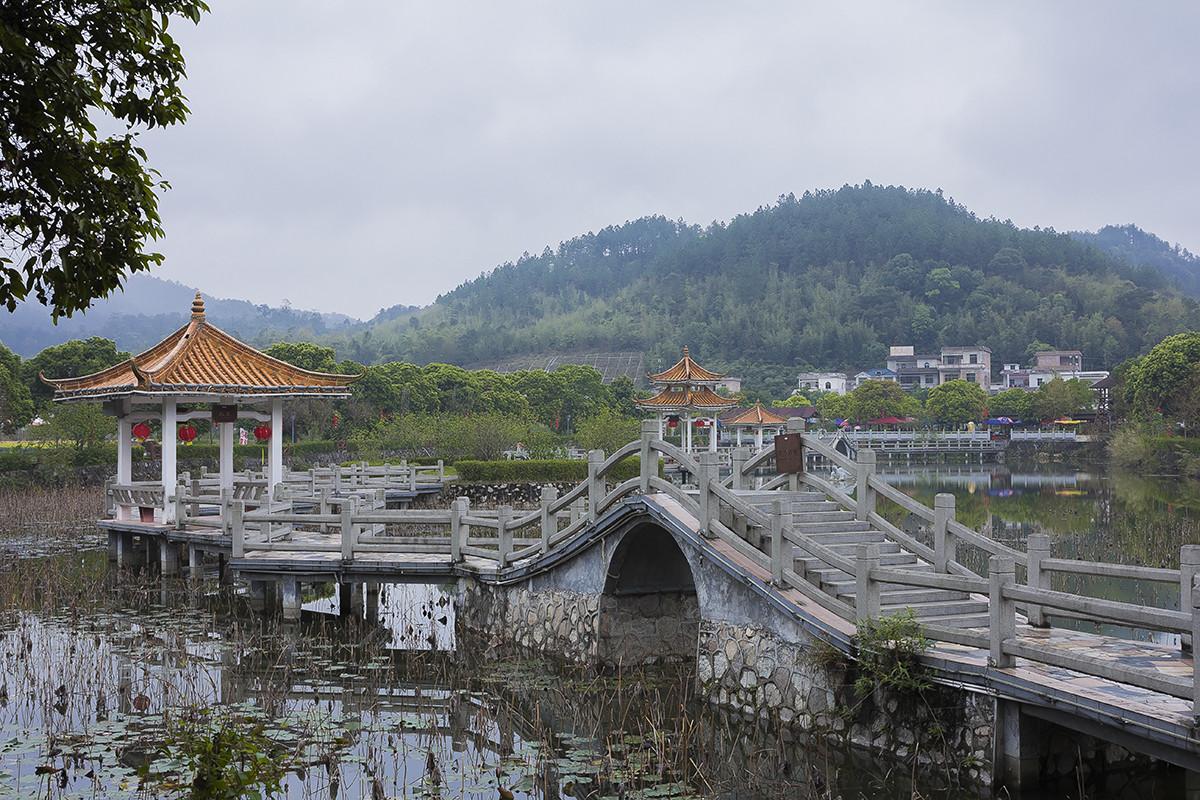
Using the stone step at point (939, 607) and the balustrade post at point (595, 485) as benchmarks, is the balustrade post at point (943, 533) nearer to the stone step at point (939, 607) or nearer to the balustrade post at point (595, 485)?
the stone step at point (939, 607)

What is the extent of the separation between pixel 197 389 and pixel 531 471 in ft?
62.9

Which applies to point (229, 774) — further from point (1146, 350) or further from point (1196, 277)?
point (1196, 277)

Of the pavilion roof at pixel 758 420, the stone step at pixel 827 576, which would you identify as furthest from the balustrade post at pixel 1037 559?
the pavilion roof at pixel 758 420

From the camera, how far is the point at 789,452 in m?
12.4

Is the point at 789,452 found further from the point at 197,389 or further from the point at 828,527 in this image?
the point at 197,389

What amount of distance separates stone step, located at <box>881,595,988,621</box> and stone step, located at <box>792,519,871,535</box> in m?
1.61

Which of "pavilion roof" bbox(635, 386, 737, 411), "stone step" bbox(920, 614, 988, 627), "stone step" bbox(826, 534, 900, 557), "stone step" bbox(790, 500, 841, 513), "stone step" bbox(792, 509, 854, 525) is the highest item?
"pavilion roof" bbox(635, 386, 737, 411)

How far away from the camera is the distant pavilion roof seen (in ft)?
65.1

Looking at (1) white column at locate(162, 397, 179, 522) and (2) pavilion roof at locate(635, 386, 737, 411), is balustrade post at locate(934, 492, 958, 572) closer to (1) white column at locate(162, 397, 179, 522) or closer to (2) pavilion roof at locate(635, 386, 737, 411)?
(1) white column at locate(162, 397, 179, 522)

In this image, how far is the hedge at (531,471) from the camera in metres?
37.8

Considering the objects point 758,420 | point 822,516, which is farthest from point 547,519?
point 758,420

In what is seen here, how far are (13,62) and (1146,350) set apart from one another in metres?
117

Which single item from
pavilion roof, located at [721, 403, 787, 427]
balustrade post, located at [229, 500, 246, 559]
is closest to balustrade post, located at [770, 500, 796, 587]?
balustrade post, located at [229, 500, 246, 559]

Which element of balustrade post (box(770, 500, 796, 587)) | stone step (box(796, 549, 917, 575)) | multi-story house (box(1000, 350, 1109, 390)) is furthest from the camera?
multi-story house (box(1000, 350, 1109, 390))
